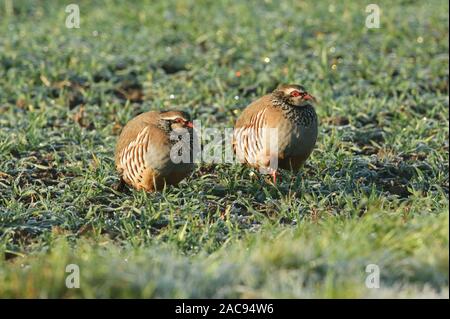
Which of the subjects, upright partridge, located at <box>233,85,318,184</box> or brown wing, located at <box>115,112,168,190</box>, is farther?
upright partridge, located at <box>233,85,318,184</box>

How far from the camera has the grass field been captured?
437cm

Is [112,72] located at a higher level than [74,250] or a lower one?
higher

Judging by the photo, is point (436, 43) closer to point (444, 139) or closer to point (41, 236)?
point (444, 139)

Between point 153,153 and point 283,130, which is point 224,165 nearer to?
point 283,130

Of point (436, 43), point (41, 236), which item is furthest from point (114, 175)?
point (436, 43)

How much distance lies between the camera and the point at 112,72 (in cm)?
956

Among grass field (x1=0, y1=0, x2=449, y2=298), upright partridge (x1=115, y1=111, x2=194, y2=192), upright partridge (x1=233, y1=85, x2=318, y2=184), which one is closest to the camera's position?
grass field (x1=0, y1=0, x2=449, y2=298)

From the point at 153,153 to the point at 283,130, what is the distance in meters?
1.00

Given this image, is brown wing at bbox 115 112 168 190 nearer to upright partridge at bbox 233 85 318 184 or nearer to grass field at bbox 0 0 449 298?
grass field at bbox 0 0 449 298

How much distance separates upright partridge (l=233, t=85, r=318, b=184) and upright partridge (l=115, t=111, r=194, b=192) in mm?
617

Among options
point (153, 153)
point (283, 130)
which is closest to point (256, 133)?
point (283, 130)

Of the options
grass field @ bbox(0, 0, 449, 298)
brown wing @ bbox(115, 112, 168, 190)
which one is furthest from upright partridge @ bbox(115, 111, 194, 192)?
grass field @ bbox(0, 0, 449, 298)

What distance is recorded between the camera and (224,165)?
23.0ft
